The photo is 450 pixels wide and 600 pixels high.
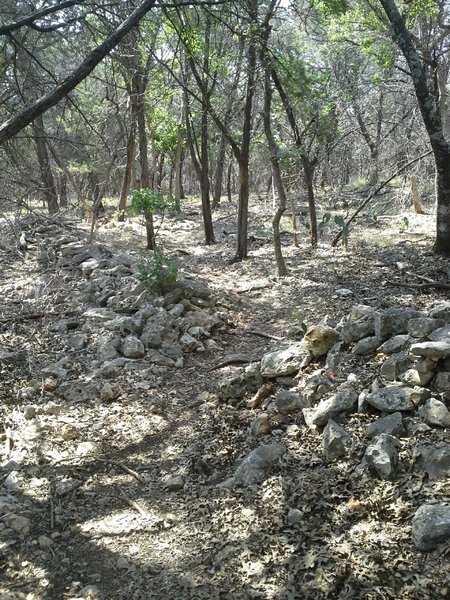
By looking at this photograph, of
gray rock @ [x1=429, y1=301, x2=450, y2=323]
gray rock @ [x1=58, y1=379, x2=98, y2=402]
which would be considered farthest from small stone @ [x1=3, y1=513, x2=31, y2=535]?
gray rock @ [x1=429, y1=301, x2=450, y2=323]

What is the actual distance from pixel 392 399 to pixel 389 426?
0.79 ft

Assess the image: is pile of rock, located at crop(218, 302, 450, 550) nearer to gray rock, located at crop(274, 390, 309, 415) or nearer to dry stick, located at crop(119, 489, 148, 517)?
gray rock, located at crop(274, 390, 309, 415)

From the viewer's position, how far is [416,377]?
335cm

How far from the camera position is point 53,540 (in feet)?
9.52

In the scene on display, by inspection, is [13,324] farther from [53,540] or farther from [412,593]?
[412,593]

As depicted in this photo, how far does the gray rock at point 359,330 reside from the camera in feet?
13.9

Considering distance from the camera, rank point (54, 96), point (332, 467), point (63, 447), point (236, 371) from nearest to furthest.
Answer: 1. point (332, 467)
2. point (54, 96)
3. point (63, 447)
4. point (236, 371)

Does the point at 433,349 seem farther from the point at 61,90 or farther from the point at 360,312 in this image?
the point at 61,90

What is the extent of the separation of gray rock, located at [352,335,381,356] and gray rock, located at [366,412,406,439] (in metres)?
0.88

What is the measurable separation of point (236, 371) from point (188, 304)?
1.56m

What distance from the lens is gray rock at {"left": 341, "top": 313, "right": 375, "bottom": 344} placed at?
4.23 metres

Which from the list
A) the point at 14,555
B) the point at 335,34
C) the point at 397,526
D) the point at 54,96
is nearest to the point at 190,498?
the point at 14,555

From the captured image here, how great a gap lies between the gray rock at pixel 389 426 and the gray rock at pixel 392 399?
2.5 inches

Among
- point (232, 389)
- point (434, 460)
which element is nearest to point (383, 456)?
point (434, 460)
